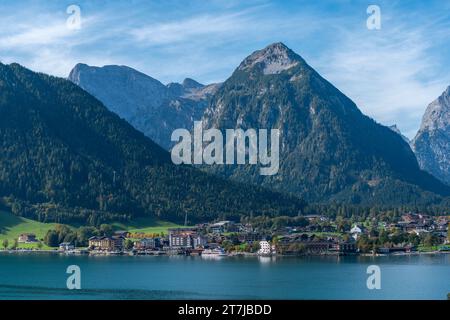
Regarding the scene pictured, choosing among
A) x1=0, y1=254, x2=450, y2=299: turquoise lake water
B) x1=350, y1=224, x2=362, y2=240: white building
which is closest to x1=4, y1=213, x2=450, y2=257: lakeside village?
x1=350, y1=224, x2=362, y2=240: white building

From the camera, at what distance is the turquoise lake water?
211 ft

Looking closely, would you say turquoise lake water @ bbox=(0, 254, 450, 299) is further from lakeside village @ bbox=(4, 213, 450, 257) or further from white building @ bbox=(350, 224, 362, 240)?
white building @ bbox=(350, 224, 362, 240)

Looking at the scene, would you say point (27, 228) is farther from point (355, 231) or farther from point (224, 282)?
point (224, 282)

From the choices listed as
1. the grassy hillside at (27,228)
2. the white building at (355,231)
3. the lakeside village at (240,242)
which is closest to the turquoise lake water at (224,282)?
the lakeside village at (240,242)

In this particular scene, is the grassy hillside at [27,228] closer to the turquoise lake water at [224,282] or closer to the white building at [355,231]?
the white building at [355,231]

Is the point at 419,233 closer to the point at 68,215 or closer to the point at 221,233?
the point at 221,233

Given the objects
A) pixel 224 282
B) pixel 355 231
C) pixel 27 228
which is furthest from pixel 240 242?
pixel 224 282

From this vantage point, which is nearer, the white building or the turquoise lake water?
the turquoise lake water

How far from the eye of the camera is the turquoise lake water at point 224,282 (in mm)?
64375

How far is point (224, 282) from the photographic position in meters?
78.3

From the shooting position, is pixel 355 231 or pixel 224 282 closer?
pixel 224 282
